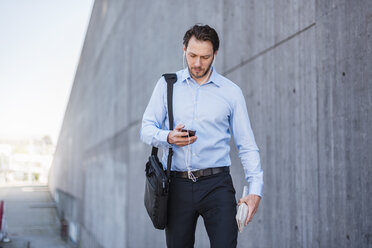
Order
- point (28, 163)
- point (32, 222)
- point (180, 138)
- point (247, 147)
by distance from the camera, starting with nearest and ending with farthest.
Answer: point (180, 138) < point (247, 147) < point (32, 222) < point (28, 163)

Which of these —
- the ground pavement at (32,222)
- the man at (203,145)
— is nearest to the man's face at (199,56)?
the man at (203,145)

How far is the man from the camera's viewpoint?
243cm

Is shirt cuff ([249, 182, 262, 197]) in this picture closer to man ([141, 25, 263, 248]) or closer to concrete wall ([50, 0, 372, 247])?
man ([141, 25, 263, 248])

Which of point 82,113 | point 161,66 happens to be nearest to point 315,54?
point 161,66

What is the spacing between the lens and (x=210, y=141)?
2559mm

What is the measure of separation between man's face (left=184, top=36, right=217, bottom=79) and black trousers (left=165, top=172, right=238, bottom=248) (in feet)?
1.75

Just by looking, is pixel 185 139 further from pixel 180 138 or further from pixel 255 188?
pixel 255 188

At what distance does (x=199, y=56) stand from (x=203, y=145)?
452mm

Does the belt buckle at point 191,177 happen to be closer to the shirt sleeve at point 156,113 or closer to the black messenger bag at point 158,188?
the black messenger bag at point 158,188

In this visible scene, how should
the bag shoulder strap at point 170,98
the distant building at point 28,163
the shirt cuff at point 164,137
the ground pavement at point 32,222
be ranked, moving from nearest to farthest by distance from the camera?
1. the shirt cuff at point 164,137
2. the bag shoulder strap at point 170,98
3. the ground pavement at point 32,222
4. the distant building at point 28,163

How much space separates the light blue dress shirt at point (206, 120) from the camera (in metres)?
2.53

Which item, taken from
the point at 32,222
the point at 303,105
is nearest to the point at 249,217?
the point at 303,105

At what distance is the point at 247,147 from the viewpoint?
2533 mm

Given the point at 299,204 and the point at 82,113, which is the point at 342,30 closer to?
the point at 299,204
